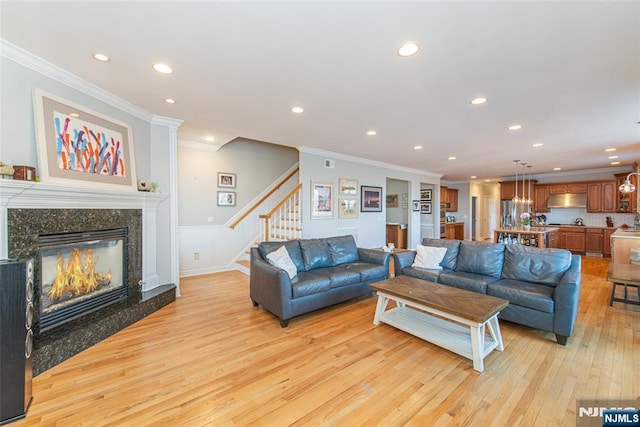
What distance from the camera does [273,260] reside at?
138 inches

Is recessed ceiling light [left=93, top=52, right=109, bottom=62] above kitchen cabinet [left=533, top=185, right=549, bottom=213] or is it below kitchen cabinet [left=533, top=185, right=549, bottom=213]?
above

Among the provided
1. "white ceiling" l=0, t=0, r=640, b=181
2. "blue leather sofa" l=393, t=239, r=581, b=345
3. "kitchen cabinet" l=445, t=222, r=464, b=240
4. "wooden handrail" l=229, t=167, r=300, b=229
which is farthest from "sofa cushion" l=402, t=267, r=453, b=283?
"kitchen cabinet" l=445, t=222, r=464, b=240

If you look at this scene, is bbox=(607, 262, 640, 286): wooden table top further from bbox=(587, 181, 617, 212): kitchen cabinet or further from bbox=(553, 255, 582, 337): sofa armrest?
bbox=(587, 181, 617, 212): kitchen cabinet

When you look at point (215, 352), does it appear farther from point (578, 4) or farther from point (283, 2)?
point (578, 4)

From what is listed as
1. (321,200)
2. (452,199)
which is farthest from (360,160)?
(452,199)

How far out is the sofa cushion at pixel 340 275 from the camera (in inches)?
141

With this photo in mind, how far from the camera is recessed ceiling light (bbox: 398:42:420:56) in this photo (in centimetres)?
202

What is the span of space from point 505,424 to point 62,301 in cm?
390

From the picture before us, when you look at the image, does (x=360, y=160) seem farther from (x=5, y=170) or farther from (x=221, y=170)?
(x=5, y=170)

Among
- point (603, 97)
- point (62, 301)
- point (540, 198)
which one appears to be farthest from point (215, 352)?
point (540, 198)

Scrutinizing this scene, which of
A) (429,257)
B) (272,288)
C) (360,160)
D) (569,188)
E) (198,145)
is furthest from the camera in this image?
(569,188)

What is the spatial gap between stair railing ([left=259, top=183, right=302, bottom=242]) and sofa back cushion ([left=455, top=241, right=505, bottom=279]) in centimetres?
297

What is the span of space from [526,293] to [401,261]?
1630mm

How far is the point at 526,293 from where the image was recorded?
2924 millimetres
